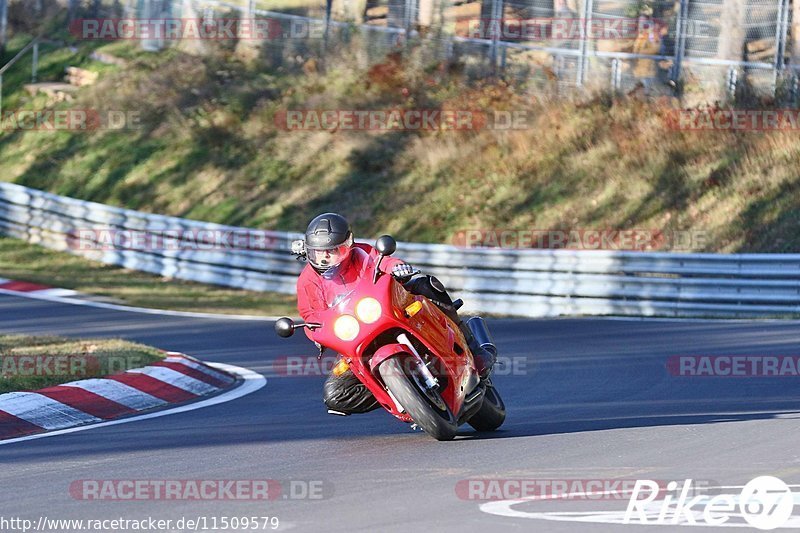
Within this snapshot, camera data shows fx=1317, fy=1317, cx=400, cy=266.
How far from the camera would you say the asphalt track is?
20.5 feet

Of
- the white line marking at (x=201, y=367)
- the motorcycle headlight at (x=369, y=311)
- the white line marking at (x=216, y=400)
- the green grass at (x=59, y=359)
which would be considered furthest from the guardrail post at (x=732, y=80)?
the motorcycle headlight at (x=369, y=311)

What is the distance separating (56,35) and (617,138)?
17.9m

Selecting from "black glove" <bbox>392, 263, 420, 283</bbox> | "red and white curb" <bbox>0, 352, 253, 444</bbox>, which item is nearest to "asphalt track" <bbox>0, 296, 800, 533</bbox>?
"red and white curb" <bbox>0, 352, 253, 444</bbox>

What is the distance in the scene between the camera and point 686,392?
436 inches

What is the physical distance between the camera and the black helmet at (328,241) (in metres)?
7.95

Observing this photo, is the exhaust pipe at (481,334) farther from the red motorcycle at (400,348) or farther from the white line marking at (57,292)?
the white line marking at (57,292)

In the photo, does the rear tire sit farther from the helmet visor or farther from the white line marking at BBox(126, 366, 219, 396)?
the white line marking at BBox(126, 366, 219, 396)

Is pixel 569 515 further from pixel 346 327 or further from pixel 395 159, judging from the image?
pixel 395 159

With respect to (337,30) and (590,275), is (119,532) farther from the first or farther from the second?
(337,30)

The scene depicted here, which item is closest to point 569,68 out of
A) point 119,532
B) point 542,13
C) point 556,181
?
point 542,13

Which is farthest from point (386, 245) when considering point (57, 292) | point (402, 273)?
point (57, 292)

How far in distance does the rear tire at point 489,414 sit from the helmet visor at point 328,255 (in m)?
1.46

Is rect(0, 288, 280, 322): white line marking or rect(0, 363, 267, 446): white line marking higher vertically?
rect(0, 363, 267, 446): white line marking

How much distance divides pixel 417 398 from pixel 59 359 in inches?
196
